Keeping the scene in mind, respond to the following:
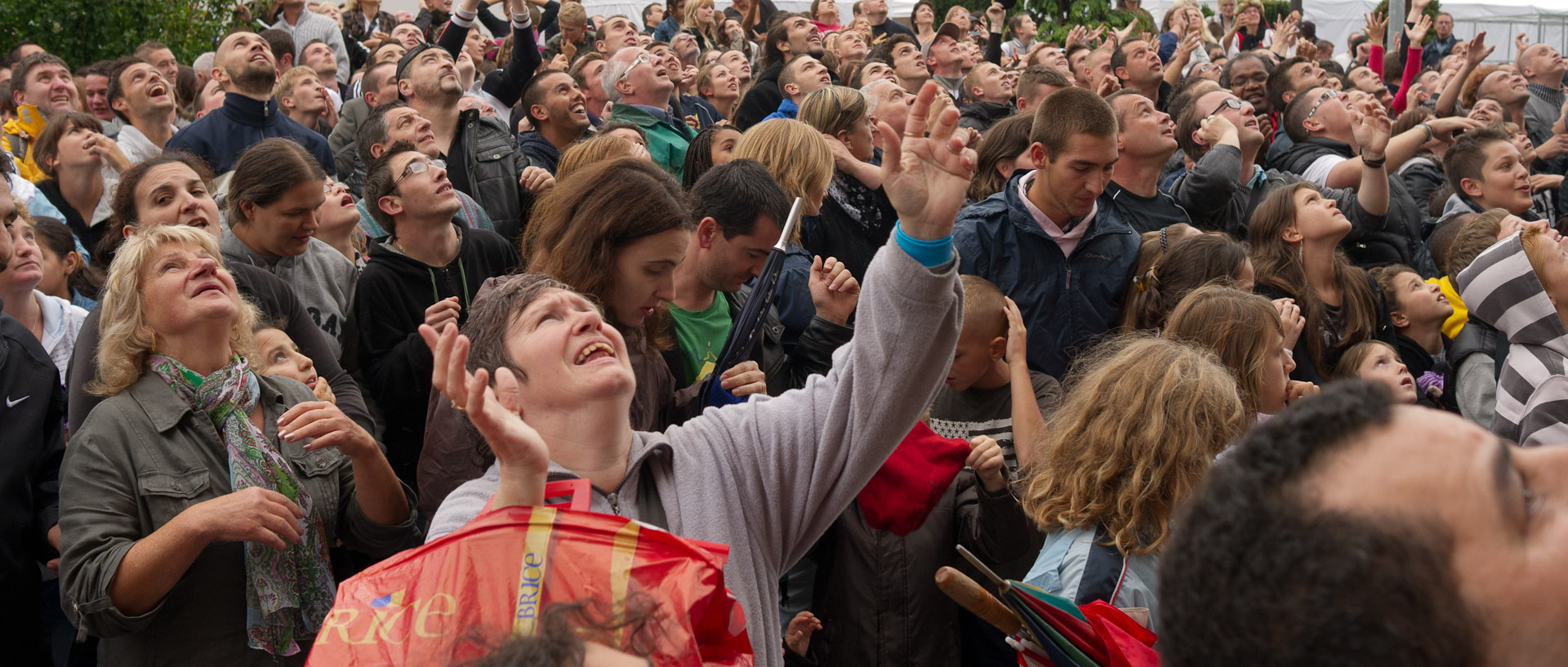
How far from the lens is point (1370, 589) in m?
1.11

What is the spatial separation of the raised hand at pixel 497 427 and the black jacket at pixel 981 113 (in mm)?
6092

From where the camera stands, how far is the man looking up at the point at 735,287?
3.64m

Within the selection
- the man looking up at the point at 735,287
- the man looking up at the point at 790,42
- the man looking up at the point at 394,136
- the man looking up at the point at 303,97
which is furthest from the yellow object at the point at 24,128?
the man looking up at the point at 735,287

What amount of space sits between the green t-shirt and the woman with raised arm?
Answer: 1334 mm

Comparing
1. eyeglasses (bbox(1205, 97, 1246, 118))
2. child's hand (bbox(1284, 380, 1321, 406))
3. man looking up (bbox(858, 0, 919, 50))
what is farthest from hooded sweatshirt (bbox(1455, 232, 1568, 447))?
man looking up (bbox(858, 0, 919, 50))

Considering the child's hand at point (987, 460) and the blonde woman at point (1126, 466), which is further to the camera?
the child's hand at point (987, 460)

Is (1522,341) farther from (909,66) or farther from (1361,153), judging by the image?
(909,66)

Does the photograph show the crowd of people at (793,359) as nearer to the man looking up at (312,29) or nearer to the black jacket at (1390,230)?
the black jacket at (1390,230)

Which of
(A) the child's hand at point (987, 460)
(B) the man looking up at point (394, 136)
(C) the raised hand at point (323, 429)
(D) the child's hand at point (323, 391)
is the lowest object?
(A) the child's hand at point (987, 460)

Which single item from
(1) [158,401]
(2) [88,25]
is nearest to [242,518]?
(1) [158,401]

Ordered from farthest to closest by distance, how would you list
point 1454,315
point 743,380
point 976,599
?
point 1454,315 < point 743,380 < point 976,599

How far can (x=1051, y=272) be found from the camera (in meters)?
4.48

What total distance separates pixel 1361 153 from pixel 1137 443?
4.18 m

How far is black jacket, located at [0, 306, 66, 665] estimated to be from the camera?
10.9 ft
